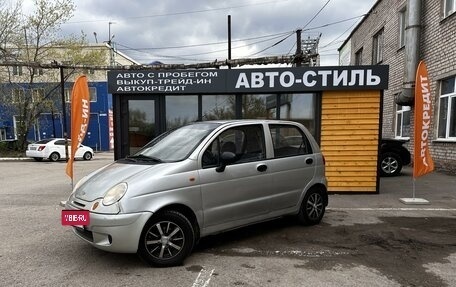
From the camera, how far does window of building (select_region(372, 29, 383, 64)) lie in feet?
62.5

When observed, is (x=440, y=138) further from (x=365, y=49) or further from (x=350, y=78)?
(x=365, y=49)

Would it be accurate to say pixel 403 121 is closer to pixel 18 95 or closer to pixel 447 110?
pixel 447 110

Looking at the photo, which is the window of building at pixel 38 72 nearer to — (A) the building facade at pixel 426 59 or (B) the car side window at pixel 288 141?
(A) the building facade at pixel 426 59

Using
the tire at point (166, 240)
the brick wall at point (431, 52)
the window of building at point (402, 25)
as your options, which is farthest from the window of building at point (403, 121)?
the tire at point (166, 240)

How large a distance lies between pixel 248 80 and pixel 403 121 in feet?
34.1

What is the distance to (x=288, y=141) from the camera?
5.43 metres

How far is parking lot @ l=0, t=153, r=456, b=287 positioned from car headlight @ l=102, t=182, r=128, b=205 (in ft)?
2.67

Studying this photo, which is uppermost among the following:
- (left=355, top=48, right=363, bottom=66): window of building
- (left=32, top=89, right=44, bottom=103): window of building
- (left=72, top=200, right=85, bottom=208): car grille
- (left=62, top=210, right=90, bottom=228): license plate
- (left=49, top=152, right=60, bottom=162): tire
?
(left=355, top=48, right=363, bottom=66): window of building

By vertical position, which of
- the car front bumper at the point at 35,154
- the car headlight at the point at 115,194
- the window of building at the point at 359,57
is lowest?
the car front bumper at the point at 35,154

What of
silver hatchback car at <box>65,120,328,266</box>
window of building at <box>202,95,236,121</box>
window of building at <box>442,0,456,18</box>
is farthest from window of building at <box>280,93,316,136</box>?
window of building at <box>442,0,456,18</box>

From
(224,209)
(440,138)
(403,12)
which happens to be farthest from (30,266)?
(403,12)

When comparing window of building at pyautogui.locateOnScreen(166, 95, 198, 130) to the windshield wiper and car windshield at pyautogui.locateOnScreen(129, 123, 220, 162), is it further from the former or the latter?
the windshield wiper

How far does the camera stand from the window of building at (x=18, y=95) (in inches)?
938

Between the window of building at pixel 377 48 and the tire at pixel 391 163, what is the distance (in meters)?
9.11
